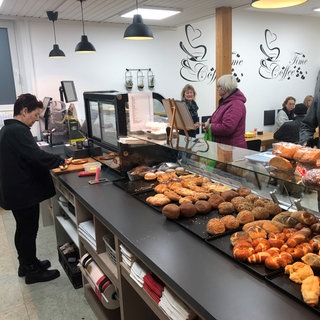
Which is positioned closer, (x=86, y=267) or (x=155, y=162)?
(x=86, y=267)

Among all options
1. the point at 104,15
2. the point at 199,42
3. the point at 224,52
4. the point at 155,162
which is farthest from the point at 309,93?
the point at 155,162

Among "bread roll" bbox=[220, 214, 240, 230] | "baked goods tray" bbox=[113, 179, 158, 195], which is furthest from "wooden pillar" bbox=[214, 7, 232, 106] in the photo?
"bread roll" bbox=[220, 214, 240, 230]

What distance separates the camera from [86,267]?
2.12 metres

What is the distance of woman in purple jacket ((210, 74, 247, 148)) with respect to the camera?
3.00 metres

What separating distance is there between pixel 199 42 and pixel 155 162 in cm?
403

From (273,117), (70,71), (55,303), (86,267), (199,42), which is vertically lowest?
(55,303)

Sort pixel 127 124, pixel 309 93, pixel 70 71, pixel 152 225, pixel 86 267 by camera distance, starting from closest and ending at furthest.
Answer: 1. pixel 152 225
2. pixel 86 267
3. pixel 127 124
4. pixel 70 71
5. pixel 309 93

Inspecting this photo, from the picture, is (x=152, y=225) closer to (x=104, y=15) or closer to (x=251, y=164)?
(x=251, y=164)

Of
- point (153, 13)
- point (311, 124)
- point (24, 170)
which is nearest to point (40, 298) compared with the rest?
point (24, 170)

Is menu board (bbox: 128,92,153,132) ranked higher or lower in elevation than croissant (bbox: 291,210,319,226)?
higher

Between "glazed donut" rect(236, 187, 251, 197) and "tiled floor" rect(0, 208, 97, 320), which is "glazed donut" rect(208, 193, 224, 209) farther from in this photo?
A: "tiled floor" rect(0, 208, 97, 320)

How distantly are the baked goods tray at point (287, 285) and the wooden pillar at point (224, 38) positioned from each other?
365 cm

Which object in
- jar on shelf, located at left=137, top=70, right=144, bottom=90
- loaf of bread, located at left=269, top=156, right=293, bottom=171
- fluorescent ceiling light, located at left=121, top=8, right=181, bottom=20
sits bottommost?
loaf of bread, located at left=269, top=156, right=293, bottom=171

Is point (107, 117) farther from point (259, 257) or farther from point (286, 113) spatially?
point (286, 113)
